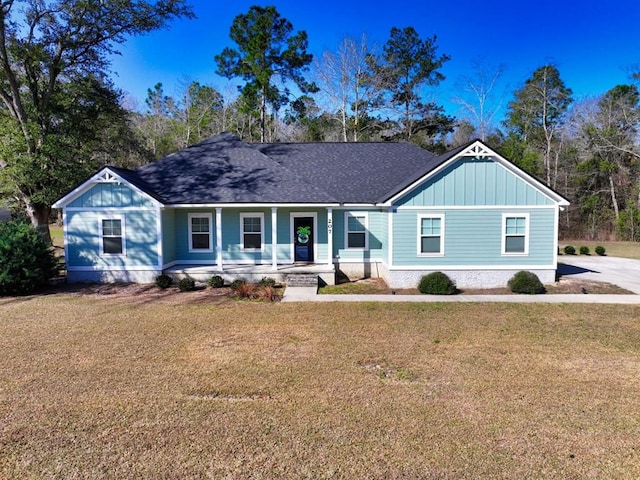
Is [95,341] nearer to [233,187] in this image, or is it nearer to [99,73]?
[233,187]

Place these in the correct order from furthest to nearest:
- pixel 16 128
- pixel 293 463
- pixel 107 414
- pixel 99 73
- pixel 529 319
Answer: pixel 99 73 → pixel 16 128 → pixel 529 319 → pixel 107 414 → pixel 293 463

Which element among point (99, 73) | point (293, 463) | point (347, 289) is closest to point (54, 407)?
point (293, 463)

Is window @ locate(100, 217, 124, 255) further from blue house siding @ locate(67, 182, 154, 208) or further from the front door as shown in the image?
the front door

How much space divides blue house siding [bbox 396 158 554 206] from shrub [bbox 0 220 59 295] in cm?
1339

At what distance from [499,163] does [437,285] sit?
510 centimetres

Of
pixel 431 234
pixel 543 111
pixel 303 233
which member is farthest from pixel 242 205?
pixel 543 111

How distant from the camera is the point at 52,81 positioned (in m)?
19.3

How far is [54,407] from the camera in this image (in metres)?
5.35

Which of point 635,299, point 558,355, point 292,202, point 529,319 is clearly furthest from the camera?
point 292,202

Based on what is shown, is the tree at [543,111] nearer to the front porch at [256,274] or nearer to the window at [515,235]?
the window at [515,235]

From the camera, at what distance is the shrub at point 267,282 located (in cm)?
1405

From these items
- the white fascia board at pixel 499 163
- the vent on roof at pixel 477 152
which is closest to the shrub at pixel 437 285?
the white fascia board at pixel 499 163

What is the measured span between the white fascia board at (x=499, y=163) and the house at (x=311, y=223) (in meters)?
0.04

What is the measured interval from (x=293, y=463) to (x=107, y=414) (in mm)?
2848
